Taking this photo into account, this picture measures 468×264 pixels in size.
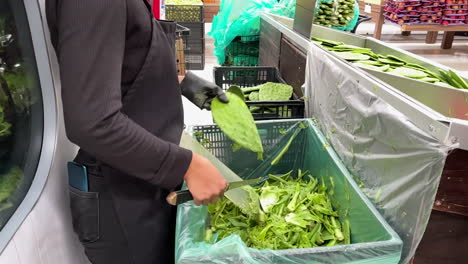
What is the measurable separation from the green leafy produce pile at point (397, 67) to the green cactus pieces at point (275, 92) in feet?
1.05

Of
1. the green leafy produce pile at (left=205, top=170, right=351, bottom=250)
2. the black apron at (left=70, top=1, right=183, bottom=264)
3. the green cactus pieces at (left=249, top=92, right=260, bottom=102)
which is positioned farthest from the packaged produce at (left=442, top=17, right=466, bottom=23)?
the black apron at (left=70, top=1, right=183, bottom=264)

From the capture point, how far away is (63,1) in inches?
26.9

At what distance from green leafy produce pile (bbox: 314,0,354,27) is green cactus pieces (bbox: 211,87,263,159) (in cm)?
204

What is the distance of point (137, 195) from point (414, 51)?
6.12 meters

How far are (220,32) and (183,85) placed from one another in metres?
2.16

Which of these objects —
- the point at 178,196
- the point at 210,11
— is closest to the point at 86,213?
the point at 178,196

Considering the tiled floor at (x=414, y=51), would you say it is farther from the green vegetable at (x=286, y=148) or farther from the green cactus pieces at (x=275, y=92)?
the green vegetable at (x=286, y=148)

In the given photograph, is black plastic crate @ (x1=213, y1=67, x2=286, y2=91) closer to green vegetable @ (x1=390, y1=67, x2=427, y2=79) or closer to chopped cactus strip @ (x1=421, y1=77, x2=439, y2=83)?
green vegetable @ (x1=390, y1=67, x2=427, y2=79)

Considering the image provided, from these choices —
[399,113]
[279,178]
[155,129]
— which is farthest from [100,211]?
[399,113]

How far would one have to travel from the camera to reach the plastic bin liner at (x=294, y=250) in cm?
90

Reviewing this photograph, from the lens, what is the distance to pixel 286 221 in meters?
1.24

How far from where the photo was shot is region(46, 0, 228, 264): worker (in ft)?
2.24

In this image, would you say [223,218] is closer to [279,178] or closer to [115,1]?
[279,178]

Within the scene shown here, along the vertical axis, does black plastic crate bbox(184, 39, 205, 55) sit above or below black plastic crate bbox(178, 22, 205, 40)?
below
